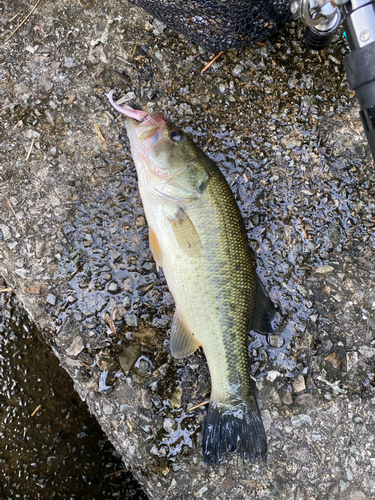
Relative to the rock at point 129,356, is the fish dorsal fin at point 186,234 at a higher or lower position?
higher

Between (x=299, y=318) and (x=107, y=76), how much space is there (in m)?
2.47

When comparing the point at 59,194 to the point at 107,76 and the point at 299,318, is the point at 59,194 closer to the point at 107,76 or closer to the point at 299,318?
→ the point at 107,76

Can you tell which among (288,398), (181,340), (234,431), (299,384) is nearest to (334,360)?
(299,384)

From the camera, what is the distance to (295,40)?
10.3 feet

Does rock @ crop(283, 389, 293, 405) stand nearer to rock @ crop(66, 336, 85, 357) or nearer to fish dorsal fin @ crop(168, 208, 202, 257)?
fish dorsal fin @ crop(168, 208, 202, 257)

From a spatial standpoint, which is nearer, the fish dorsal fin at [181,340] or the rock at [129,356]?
the fish dorsal fin at [181,340]

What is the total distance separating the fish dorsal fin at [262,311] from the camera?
2.80 m

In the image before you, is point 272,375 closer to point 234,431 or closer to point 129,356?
point 234,431

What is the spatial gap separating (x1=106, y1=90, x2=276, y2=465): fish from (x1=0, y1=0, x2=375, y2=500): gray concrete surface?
0.30m

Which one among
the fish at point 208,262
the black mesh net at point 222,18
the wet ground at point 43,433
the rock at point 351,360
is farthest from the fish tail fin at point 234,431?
the black mesh net at point 222,18

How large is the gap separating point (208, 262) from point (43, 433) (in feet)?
7.35

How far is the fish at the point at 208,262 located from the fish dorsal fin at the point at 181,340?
0.05 m

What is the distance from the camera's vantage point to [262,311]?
2.82 meters

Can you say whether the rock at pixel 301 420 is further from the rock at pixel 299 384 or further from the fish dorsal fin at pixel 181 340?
the fish dorsal fin at pixel 181 340
